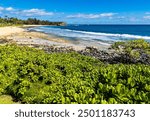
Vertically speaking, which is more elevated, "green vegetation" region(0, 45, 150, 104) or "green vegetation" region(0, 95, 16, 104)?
"green vegetation" region(0, 45, 150, 104)

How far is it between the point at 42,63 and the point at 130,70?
20.1ft

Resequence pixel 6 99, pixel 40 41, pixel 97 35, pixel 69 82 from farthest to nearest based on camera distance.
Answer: pixel 97 35, pixel 40 41, pixel 6 99, pixel 69 82

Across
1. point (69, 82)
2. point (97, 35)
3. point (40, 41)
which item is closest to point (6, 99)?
point (69, 82)

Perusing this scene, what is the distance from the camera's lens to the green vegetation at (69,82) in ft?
17.4

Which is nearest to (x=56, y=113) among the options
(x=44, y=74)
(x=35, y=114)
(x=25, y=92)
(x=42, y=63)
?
(x=35, y=114)

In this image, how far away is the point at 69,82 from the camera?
7.58 metres

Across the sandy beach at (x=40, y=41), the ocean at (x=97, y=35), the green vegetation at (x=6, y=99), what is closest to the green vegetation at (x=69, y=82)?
the green vegetation at (x=6, y=99)

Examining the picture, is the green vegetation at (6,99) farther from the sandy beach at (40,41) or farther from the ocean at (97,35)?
the ocean at (97,35)

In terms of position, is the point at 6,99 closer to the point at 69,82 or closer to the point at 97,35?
the point at 69,82

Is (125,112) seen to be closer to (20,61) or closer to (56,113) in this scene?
(56,113)

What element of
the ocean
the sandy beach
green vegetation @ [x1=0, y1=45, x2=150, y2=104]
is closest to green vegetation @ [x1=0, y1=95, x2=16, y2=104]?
green vegetation @ [x1=0, y1=45, x2=150, y2=104]

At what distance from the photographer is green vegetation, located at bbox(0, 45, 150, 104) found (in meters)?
5.29

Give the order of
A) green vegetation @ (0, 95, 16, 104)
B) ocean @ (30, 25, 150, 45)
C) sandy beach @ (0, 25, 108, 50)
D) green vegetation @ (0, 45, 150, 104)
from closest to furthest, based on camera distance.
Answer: green vegetation @ (0, 45, 150, 104)
green vegetation @ (0, 95, 16, 104)
sandy beach @ (0, 25, 108, 50)
ocean @ (30, 25, 150, 45)

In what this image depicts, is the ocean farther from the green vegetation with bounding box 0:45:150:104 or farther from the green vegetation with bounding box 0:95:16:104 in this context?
the green vegetation with bounding box 0:95:16:104
